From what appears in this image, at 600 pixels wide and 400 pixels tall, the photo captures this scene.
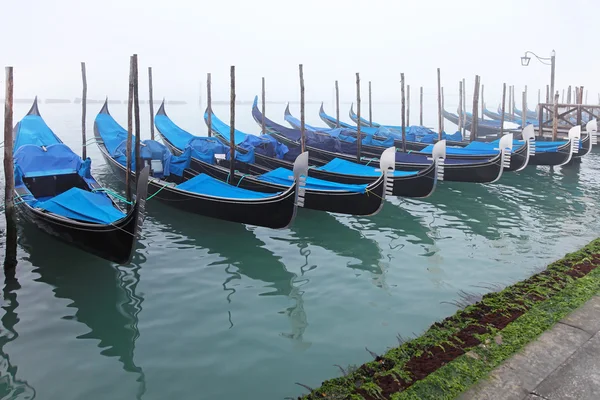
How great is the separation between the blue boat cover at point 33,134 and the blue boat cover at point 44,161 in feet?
7.89

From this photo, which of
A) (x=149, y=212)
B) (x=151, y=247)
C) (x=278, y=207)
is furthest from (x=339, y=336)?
(x=149, y=212)

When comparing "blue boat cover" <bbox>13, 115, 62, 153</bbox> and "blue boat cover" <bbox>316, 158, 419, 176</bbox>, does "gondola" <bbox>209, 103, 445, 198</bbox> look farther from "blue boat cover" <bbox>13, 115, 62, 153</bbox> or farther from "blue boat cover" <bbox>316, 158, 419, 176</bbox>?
"blue boat cover" <bbox>13, 115, 62, 153</bbox>

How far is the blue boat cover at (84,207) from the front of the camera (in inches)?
247

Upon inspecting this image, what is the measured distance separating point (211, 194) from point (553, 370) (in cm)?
590

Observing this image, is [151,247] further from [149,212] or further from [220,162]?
[220,162]

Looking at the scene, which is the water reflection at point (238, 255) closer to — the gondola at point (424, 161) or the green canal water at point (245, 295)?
the green canal water at point (245, 295)

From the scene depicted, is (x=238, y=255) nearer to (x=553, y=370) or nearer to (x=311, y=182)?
(x=311, y=182)

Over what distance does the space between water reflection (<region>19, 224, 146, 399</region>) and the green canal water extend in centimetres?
2

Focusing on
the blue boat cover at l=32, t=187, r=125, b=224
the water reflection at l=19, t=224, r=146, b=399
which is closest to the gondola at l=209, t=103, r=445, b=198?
the blue boat cover at l=32, t=187, r=125, b=224

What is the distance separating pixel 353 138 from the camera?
49.4 ft

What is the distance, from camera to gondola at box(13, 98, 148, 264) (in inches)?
232

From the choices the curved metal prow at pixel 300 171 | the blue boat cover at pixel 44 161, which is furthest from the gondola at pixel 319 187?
the blue boat cover at pixel 44 161

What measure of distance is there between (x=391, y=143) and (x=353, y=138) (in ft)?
3.84

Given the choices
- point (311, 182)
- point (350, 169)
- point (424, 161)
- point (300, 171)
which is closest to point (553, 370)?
point (300, 171)
